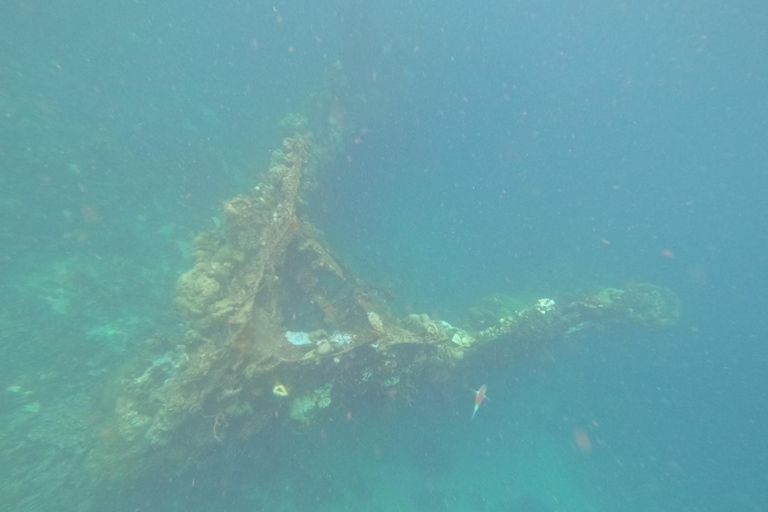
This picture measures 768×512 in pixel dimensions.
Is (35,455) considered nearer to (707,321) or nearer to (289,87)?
(289,87)

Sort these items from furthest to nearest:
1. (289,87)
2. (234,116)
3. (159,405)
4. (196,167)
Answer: (289,87)
(234,116)
(196,167)
(159,405)

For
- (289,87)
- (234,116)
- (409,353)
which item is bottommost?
(409,353)

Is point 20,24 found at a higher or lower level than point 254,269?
higher

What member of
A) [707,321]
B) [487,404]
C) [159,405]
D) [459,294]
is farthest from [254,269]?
[707,321]

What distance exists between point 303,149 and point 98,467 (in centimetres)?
879

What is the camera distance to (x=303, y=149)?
9.71m

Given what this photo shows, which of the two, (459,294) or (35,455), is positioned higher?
(459,294)

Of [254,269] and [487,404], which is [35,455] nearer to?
[254,269]

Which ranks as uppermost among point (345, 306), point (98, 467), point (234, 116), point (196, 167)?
point (234, 116)

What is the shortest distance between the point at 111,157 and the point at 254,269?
21.4 feet

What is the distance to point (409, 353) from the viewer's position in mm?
7891

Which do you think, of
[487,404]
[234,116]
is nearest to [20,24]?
[234,116]

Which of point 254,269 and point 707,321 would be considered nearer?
point 254,269

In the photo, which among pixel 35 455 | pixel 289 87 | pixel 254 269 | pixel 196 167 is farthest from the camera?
pixel 289 87
